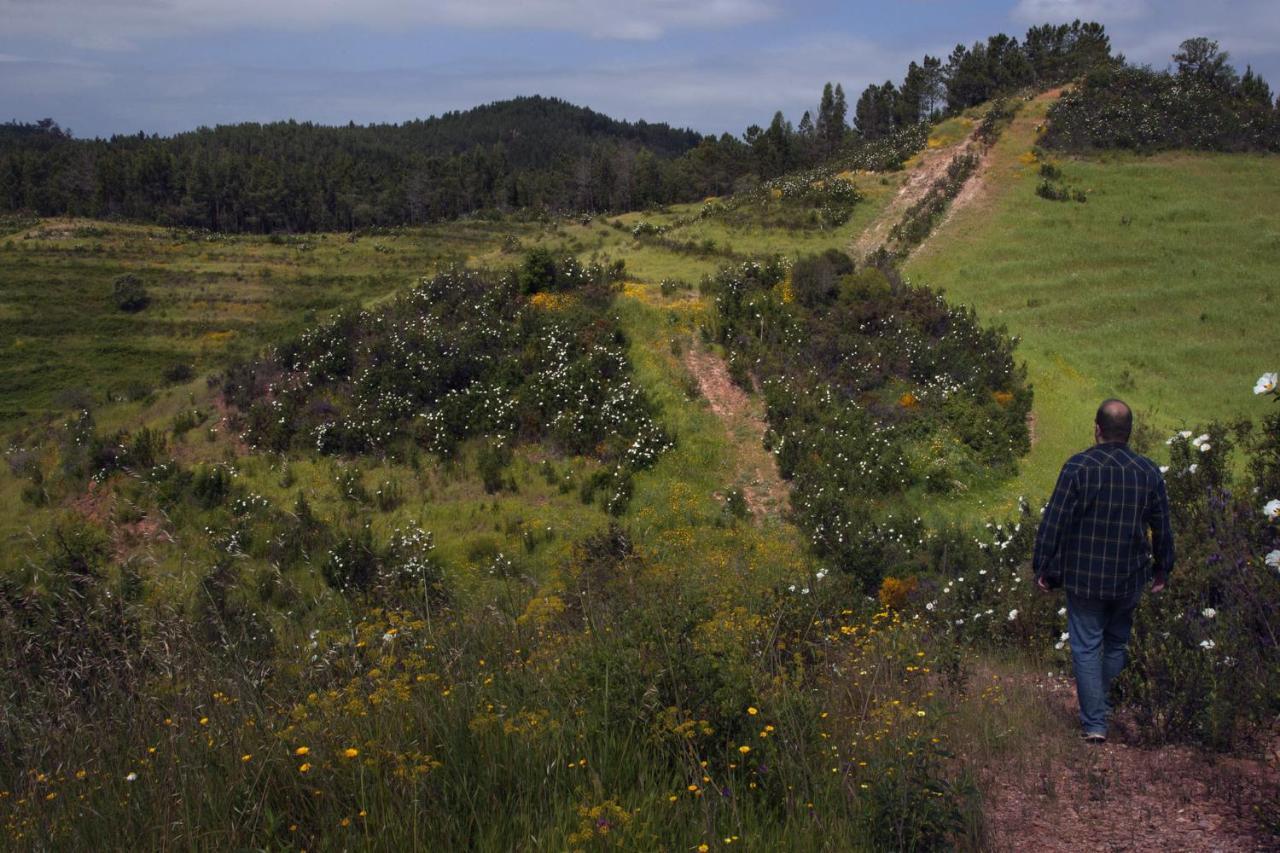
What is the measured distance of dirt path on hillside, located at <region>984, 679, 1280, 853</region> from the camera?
3074mm

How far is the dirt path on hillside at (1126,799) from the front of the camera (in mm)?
3074

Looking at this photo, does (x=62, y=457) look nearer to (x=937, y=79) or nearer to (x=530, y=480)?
(x=530, y=480)

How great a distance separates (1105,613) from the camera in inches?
164

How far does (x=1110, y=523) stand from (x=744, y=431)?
381 inches

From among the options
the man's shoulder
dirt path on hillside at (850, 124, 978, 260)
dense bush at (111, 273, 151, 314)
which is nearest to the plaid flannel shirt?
the man's shoulder

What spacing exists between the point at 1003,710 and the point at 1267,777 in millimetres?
1067

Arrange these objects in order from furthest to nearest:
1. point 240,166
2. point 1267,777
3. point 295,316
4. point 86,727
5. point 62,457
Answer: point 240,166 → point 295,316 → point 62,457 → point 1267,777 → point 86,727

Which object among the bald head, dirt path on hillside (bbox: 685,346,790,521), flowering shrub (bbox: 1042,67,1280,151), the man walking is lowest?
dirt path on hillside (bbox: 685,346,790,521)

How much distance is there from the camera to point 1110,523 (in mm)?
4059

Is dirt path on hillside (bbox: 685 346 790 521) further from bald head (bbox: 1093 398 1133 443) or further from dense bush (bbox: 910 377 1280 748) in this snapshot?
bald head (bbox: 1093 398 1133 443)

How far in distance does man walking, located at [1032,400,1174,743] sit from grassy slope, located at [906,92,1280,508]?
26.8 ft

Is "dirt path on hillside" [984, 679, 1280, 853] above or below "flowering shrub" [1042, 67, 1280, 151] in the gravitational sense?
below

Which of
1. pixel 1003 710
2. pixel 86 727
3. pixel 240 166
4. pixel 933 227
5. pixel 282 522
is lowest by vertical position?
pixel 282 522

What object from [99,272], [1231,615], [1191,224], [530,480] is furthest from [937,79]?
[1231,615]
